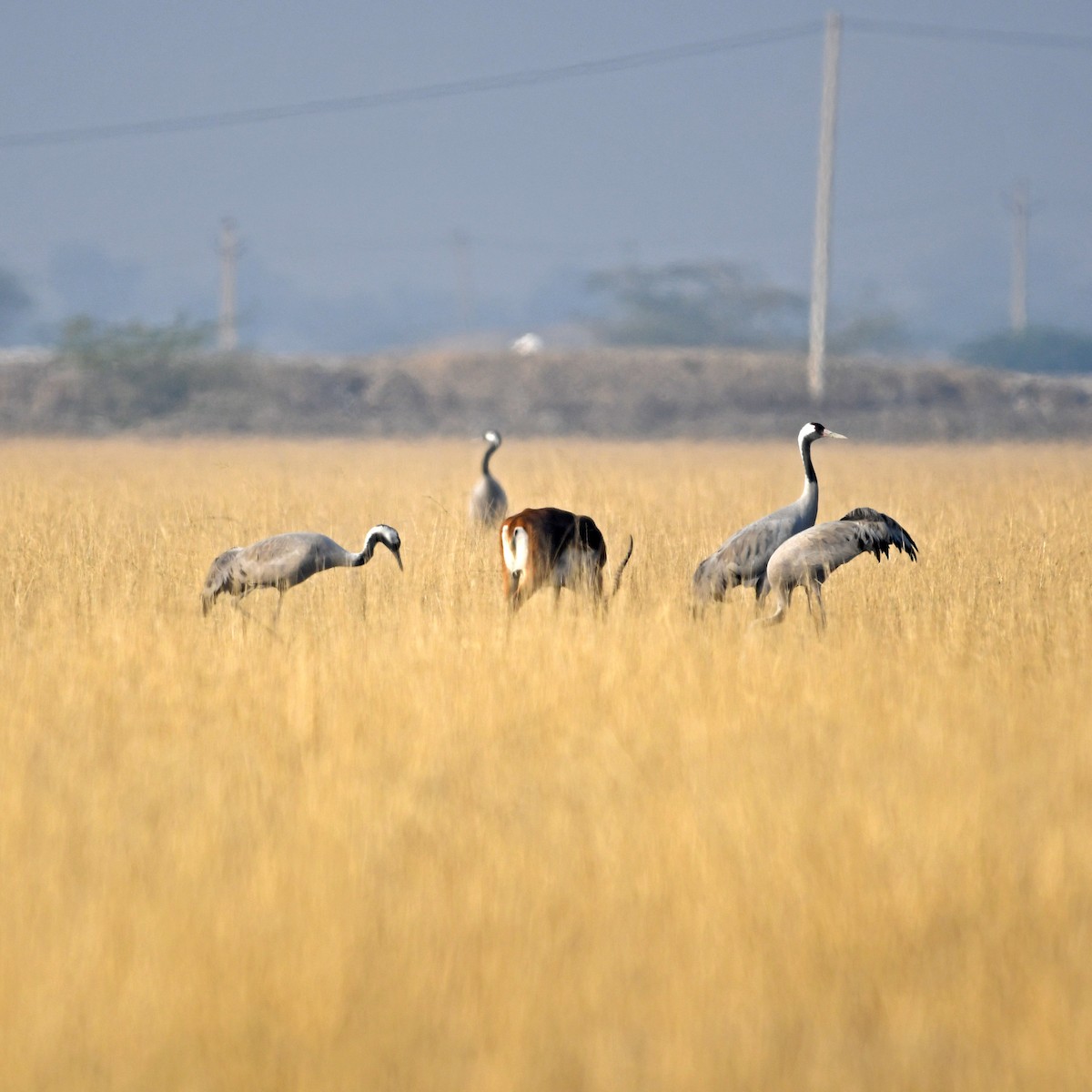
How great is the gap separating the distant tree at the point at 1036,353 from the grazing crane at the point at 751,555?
60.5m

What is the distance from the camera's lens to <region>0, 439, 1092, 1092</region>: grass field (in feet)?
10.4

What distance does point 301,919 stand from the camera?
379 cm

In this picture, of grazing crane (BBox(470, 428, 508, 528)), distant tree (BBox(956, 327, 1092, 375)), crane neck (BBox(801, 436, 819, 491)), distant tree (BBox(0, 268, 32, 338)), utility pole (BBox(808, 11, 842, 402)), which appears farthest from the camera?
distant tree (BBox(0, 268, 32, 338))

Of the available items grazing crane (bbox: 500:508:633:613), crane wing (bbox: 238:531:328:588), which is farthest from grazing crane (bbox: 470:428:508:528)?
crane wing (bbox: 238:531:328:588)

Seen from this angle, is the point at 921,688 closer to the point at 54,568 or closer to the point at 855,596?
→ the point at 855,596

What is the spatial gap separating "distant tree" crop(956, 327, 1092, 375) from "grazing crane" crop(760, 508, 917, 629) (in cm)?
6105

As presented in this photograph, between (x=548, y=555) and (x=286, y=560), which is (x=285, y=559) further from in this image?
(x=548, y=555)

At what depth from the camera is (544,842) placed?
4398mm

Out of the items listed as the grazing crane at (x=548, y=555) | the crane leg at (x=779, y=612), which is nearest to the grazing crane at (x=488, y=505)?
the grazing crane at (x=548, y=555)

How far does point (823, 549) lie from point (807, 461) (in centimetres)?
135

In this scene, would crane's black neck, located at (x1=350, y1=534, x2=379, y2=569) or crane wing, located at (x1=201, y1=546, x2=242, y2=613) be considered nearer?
crane's black neck, located at (x1=350, y1=534, x2=379, y2=569)

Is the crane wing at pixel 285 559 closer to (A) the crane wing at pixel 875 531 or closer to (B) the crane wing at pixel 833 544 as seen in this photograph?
(B) the crane wing at pixel 833 544

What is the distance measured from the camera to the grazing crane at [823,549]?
8062 mm

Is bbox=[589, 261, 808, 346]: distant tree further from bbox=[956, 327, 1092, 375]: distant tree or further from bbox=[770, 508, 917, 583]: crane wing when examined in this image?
bbox=[770, 508, 917, 583]: crane wing
